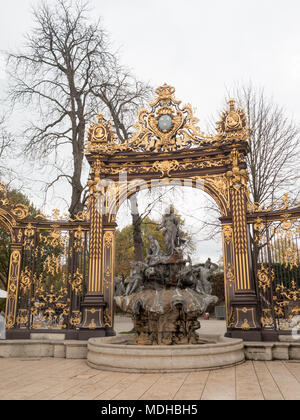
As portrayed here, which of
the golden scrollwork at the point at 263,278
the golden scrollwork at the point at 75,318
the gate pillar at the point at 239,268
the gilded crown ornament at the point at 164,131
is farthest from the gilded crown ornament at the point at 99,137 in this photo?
the golden scrollwork at the point at 263,278

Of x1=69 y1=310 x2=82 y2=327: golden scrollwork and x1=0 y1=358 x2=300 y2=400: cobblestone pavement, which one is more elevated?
x1=69 y1=310 x2=82 y2=327: golden scrollwork

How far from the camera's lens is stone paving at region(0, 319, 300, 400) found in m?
4.62

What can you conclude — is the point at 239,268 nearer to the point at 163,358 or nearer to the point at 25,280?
the point at 163,358

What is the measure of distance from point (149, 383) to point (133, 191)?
17.8 feet

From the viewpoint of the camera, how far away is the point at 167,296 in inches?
291

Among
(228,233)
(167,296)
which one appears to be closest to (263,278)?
(228,233)

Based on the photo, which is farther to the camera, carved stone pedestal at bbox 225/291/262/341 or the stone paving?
carved stone pedestal at bbox 225/291/262/341

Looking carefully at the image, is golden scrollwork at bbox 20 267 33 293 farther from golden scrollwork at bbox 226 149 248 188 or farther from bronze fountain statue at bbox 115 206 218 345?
golden scrollwork at bbox 226 149 248 188

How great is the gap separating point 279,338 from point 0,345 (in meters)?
6.42

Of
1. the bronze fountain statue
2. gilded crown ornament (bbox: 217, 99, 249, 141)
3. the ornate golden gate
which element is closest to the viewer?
the bronze fountain statue

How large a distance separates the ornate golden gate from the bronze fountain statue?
974 mm

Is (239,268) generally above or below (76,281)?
above

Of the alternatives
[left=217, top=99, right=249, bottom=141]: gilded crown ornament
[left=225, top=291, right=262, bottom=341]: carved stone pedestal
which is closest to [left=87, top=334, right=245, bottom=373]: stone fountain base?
[left=225, top=291, right=262, bottom=341]: carved stone pedestal

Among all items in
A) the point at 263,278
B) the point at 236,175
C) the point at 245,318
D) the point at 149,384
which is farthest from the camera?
A: the point at 236,175
